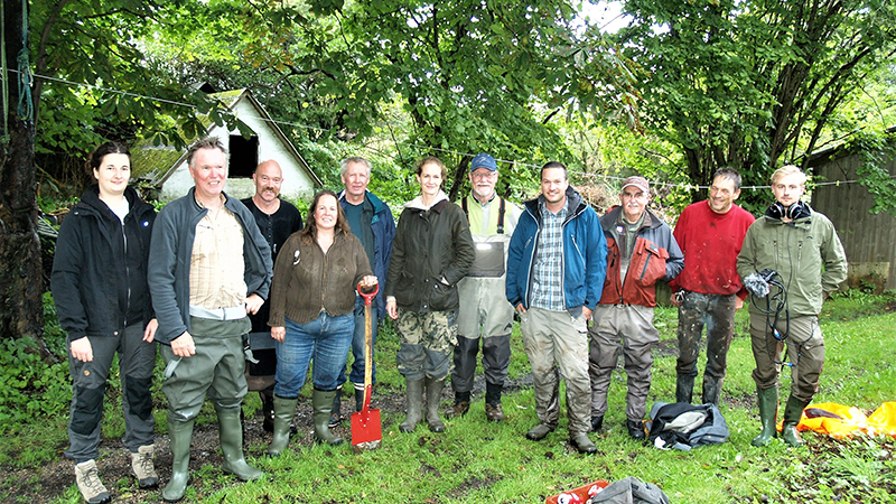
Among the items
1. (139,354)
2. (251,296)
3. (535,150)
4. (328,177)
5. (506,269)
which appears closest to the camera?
(139,354)

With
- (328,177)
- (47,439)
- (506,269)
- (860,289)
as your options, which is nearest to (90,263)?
(47,439)

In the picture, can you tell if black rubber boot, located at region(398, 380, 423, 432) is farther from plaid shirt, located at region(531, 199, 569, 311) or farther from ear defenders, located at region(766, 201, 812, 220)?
ear defenders, located at region(766, 201, 812, 220)

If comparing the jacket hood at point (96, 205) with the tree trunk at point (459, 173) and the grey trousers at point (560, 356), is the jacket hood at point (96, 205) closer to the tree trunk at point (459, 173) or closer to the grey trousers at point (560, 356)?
the grey trousers at point (560, 356)

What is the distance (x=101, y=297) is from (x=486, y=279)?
2.66 meters

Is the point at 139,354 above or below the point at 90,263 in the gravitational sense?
below

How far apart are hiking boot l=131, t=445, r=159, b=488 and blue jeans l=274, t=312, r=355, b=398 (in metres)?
0.86

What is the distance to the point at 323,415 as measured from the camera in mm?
4266

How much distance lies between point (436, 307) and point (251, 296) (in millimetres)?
1365

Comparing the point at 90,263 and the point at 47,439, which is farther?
the point at 47,439

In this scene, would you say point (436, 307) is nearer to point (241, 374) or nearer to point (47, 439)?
point (241, 374)

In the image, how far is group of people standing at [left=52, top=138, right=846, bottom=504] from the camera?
334 centimetres

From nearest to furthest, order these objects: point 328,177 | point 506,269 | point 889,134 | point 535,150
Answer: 1. point 506,269
2. point 535,150
3. point 889,134
4. point 328,177

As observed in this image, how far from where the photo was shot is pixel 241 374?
3.66 metres

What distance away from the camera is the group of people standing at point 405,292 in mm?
3338
